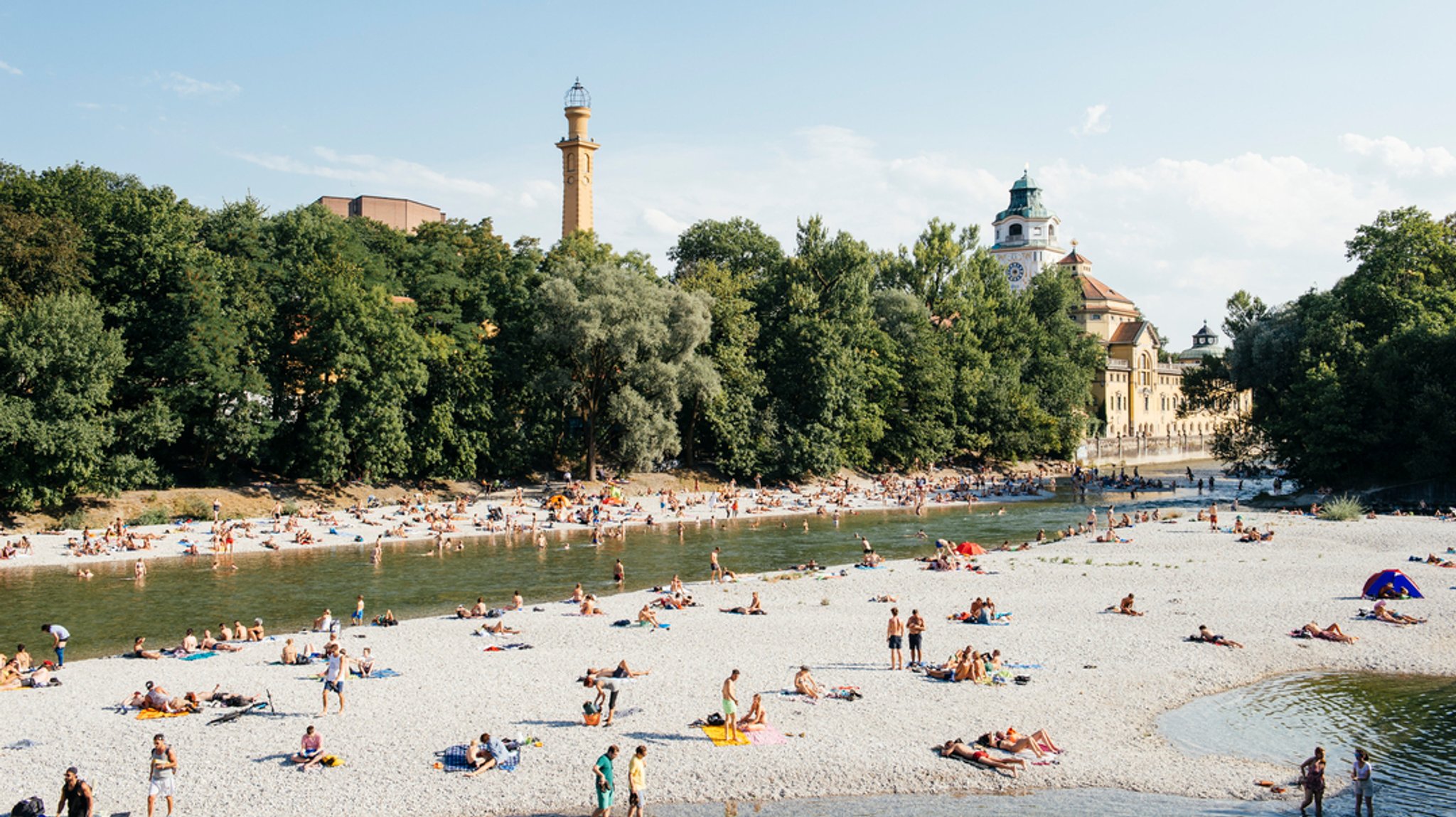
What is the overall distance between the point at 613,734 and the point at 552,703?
215 centimetres

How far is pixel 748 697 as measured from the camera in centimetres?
1930

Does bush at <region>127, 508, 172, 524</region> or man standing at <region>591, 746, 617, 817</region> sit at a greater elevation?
bush at <region>127, 508, 172, 524</region>

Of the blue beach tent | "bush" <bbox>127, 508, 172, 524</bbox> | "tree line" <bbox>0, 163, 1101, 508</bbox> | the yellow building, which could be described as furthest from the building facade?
"bush" <bbox>127, 508, 172, 524</bbox>

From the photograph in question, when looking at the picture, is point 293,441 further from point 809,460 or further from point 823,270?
point 823,270

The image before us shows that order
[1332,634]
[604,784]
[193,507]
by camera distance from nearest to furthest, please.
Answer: [604,784] → [1332,634] → [193,507]

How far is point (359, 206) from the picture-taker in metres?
92.2

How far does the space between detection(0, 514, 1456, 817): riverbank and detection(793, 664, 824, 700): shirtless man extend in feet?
1.40

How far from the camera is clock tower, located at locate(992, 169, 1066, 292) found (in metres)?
132

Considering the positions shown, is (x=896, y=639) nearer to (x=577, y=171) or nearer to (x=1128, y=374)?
(x=577, y=171)

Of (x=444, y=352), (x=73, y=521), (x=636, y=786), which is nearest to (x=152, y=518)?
(x=73, y=521)

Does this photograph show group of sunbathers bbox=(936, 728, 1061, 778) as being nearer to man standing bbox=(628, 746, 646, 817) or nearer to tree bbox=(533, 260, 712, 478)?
man standing bbox=(628, 746, 646, 817)

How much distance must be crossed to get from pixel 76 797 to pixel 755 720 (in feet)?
32.2

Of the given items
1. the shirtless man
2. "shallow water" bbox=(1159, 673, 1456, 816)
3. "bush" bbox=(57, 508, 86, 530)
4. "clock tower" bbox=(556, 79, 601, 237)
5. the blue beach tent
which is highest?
"clock tower" bbox=(556, 79, 601, 237)

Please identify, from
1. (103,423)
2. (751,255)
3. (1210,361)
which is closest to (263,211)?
(103,423)
